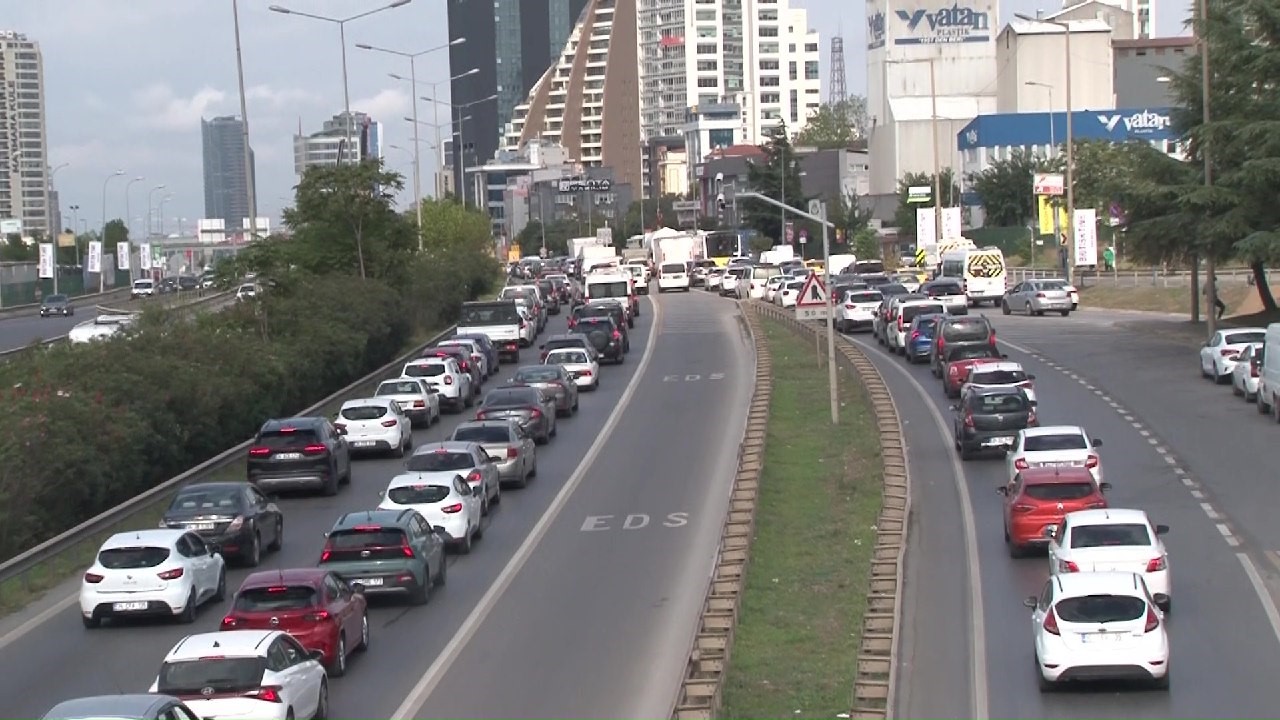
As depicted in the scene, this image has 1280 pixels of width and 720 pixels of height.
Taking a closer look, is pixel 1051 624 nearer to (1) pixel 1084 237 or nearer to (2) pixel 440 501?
(2) pixel 440 501

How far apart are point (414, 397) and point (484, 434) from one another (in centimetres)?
954

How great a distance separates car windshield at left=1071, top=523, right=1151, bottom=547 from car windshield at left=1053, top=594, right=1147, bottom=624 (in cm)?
363

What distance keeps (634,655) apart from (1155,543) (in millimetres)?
6697

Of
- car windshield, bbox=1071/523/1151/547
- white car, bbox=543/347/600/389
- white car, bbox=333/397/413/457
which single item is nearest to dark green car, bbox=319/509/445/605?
car windshield, bbox=1071/523/1151/547

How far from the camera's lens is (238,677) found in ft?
53.4

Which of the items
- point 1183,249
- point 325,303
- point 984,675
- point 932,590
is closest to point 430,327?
point 325,303

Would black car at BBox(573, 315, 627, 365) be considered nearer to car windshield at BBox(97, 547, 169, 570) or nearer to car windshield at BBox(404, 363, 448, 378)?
car windshield at BBox(404, 363, 448, 378)

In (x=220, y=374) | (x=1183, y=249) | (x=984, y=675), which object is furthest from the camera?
(x=1183, y=249)

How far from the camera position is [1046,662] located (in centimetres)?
1823

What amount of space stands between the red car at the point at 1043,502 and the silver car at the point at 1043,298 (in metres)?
46.2

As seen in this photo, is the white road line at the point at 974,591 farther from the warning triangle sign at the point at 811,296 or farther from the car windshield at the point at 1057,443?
the warning triangle sign at the point at 811,296

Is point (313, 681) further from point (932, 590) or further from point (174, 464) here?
point (174, 464)

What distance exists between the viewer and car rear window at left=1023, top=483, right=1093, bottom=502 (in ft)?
83.3

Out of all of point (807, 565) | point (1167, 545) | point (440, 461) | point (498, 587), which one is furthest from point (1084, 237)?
point (498, 587)
